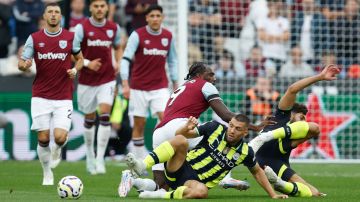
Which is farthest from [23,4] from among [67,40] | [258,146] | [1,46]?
[258,146]

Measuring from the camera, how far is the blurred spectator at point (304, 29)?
2258 centimetres

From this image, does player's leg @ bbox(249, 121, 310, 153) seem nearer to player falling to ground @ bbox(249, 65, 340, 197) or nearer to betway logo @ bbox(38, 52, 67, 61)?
player falling to ground @ bbox(249, 65, 340, 197)

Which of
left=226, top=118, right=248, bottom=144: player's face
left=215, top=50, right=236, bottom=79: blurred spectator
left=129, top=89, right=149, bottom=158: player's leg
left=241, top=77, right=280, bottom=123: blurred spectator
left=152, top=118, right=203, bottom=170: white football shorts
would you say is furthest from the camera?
left=215, top=50, right=236, bottom=79: blurred spectator

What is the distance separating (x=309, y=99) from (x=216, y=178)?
30.8 ft

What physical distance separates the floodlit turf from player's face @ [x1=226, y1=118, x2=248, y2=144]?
0.73 m

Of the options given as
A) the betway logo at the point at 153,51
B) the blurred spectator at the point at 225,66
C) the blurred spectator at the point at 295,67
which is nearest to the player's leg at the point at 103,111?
the betway logo at the point at 153,51

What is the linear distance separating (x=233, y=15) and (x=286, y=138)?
903 cm

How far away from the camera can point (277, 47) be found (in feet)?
74.5

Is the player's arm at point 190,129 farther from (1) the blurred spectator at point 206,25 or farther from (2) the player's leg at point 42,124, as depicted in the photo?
(1) the blurred spectator at point 206,25

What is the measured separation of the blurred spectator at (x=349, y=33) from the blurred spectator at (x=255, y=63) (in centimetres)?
161

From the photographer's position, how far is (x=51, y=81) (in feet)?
50.6

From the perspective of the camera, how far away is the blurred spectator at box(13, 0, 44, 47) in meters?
22.1

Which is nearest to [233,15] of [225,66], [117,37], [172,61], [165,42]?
[225,66]

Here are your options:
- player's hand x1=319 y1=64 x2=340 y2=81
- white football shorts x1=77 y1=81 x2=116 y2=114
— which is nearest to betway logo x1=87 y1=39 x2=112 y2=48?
white football shorts x1=77 y1=81 x2=116 y2=114
